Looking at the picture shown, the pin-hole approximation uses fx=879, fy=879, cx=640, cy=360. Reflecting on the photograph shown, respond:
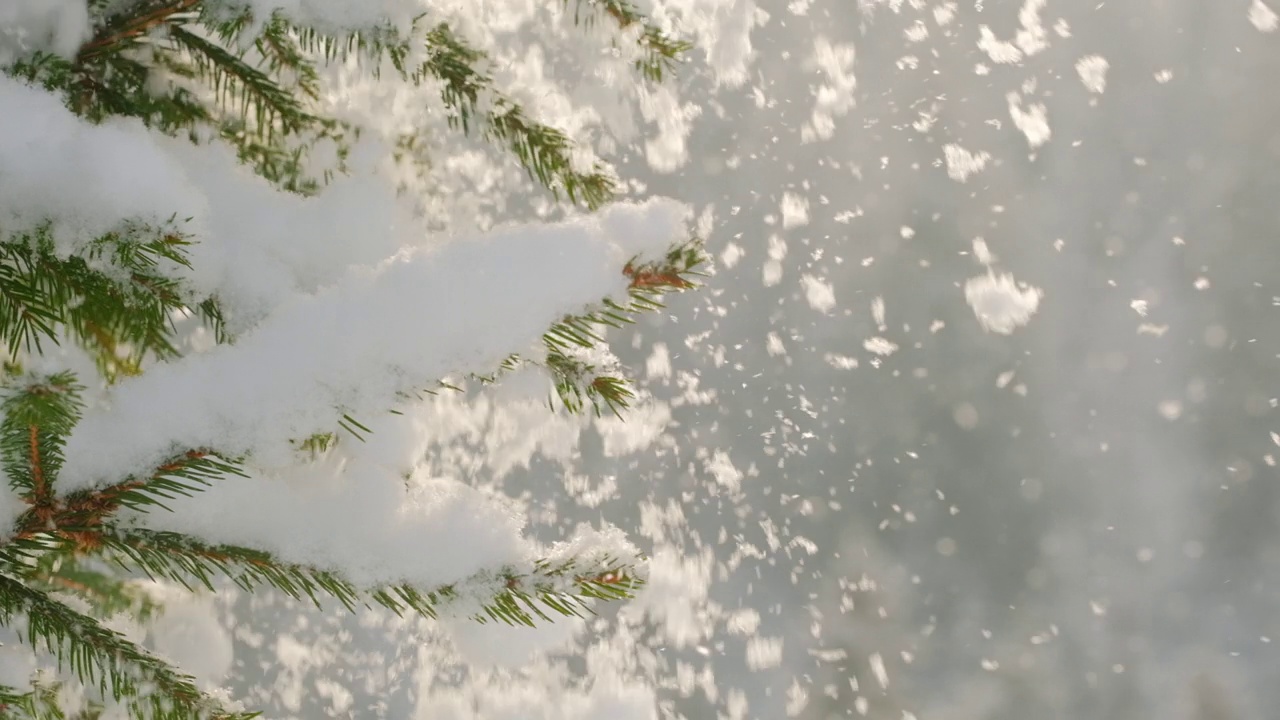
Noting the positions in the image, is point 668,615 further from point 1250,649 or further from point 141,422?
point 141,422

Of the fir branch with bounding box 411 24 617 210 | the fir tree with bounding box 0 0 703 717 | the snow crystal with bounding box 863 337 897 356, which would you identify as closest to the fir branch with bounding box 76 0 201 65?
the fir tree with bounding box 0 0 703 717

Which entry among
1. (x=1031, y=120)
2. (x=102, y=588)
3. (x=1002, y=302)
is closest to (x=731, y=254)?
(x=1002, y=302)

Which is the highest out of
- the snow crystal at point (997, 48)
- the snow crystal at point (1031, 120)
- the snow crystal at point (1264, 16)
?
the snow crystal at point (1264, 16)

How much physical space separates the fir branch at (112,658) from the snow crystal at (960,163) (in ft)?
37.3

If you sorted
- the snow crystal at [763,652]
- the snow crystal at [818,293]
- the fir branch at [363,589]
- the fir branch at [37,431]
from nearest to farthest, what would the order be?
the fir branch at [37,431], the fir branch at [363,589], the snow crystal at [763,652], the snow crystal at [818,293]

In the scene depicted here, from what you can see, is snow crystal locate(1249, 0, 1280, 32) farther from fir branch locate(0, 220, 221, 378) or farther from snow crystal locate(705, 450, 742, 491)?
fir branch locate(0, 220, 221, 378)

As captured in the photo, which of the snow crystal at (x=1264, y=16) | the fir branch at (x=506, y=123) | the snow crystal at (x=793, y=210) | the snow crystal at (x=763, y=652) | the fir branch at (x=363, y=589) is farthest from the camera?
the snow crystal at (x=793, y=210)

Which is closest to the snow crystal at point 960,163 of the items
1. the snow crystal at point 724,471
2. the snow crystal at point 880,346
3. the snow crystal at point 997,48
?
the snow crystal at point 997,48

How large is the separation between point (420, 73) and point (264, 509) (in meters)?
0.69

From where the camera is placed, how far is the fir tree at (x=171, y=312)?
65 cm

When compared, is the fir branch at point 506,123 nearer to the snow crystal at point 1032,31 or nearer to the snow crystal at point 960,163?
the snow crystal at point 960,163

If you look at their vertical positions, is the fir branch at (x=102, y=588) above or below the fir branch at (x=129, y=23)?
below

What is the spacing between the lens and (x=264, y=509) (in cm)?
77

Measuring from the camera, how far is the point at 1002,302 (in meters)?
11.8
